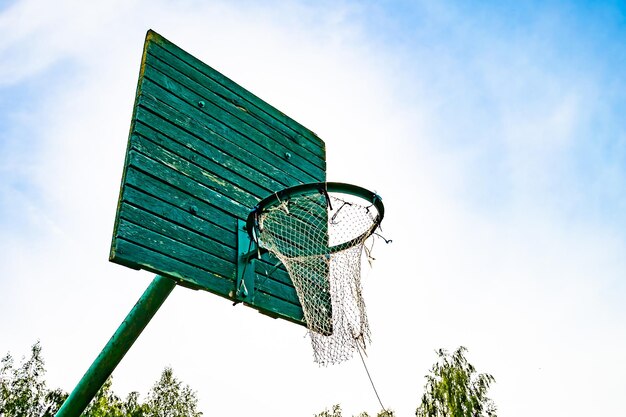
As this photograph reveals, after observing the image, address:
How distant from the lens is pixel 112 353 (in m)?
3.01

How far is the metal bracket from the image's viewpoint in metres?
3.45

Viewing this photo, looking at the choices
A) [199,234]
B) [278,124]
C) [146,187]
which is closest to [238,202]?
[199,234]

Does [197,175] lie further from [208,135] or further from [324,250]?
[324,250]

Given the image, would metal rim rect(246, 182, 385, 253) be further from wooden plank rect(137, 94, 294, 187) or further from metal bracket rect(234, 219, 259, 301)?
wooden plank rect(137, 94, 294, 187)

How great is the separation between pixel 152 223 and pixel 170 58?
4.98 feet

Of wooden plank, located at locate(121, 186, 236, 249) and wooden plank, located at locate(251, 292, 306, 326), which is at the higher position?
wooden plank, located at locate(121, 186, 236, 249)

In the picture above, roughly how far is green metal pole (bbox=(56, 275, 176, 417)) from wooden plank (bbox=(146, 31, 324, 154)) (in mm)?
1894

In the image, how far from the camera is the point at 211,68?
422cm

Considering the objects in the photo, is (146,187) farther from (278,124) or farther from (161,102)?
(278,124)

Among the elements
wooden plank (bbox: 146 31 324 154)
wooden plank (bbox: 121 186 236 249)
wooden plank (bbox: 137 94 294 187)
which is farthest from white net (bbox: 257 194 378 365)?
wooden plank (bbox: 146 31 324 154)

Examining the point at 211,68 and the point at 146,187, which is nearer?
the point at 146,187

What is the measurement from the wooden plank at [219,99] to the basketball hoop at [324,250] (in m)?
0.94

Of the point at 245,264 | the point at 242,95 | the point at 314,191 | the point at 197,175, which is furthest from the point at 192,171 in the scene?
the point at 242,95

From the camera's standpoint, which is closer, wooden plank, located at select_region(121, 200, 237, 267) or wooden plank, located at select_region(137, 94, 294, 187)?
wooden plank, located at select_region(121, 200, 237, 267)
